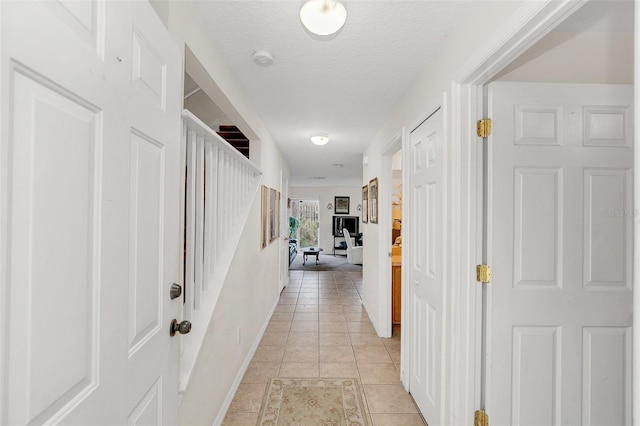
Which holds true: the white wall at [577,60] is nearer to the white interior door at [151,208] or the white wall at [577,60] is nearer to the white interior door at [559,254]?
the white interior door at [559,254]

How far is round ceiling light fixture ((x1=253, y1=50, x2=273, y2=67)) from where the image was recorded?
1740 mm

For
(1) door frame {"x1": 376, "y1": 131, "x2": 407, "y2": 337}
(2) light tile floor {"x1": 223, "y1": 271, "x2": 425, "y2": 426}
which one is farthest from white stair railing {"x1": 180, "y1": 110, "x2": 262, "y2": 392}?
(1) door frame {"x1": 376, "y1": 131, "x2": 407, "y2": 337}

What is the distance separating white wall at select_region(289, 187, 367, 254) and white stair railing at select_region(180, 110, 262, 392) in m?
7.89

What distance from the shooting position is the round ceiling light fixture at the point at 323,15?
4.06ft

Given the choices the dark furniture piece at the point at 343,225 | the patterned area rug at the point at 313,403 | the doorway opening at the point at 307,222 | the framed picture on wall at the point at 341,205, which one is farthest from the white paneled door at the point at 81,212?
the doorway opening at the point at 307,222

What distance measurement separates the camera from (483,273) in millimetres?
1428

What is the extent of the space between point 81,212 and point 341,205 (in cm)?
963

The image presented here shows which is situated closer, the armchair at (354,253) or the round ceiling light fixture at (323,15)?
the round ceiling light fixture at (323,15)

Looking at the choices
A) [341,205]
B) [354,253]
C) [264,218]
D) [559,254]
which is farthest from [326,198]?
[559,254]

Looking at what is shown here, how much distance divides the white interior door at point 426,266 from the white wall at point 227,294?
1334mm

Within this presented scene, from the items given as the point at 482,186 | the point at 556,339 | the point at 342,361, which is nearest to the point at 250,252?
the point at 342,361

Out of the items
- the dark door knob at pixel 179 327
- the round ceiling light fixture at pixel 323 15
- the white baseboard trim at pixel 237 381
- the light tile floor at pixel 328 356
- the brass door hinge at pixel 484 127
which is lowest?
the light tile floor at pixel 328 356

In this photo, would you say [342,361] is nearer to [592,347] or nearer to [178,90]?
[592,347]

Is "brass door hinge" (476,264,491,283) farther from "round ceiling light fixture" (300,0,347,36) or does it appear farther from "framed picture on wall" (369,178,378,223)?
"framed picture on wall" (369,178,378,223)
